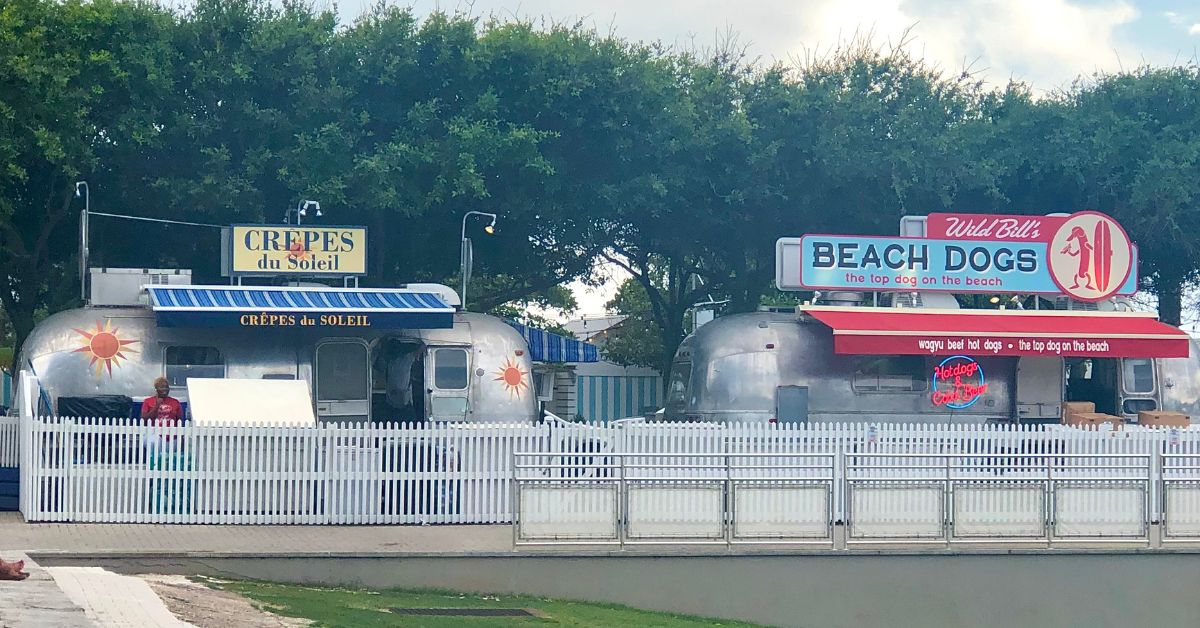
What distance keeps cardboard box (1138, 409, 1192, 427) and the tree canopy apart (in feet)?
33.6

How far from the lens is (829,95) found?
107 ft

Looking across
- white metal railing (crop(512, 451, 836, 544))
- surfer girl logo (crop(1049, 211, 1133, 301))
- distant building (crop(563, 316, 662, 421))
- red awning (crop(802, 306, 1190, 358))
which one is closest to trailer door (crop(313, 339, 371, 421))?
red awning (crop(802, 306, 1190, 358))

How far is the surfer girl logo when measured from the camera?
969 inches

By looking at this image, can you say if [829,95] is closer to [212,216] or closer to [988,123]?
[988,123]

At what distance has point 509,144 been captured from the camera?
1150 inches

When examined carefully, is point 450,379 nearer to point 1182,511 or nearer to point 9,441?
point 9,441

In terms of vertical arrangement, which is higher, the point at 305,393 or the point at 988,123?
the point at 988,123

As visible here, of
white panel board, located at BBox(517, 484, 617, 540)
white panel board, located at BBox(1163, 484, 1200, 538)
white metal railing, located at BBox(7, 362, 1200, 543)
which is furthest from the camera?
white panel board, located at BBox(1163, 484, 1200, 538)

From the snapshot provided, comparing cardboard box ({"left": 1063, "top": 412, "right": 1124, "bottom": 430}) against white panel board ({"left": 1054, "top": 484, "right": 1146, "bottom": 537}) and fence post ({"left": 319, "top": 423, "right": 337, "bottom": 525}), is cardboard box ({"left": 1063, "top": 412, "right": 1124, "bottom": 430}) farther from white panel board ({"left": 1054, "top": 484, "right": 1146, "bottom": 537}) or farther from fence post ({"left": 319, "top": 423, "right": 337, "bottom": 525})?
fence post ({"left": 319, "top": 423, "right": 337, "bottom": 525})

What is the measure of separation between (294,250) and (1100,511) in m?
13.4

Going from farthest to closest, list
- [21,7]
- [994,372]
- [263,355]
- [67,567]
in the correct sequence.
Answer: [21,7] < [994,372] < [263,355] < [67,567]

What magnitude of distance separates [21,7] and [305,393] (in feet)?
37.2

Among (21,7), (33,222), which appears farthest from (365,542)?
(33,222)

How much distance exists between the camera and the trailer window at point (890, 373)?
23688 mm
